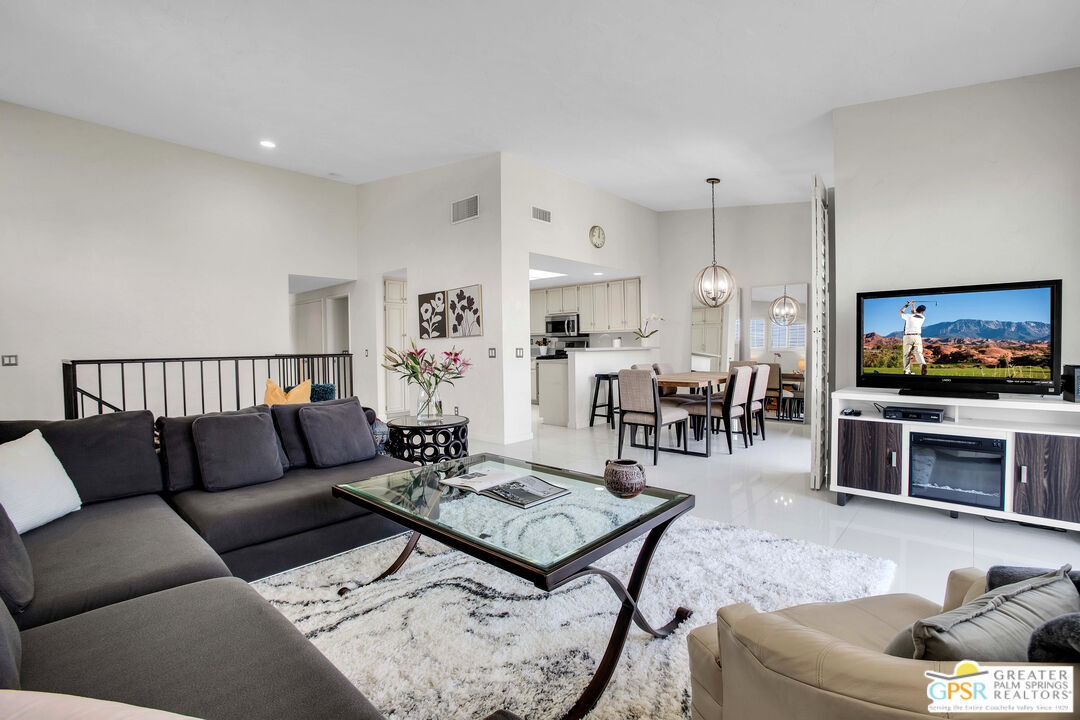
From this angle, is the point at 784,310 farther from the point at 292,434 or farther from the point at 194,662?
the point at 194,662

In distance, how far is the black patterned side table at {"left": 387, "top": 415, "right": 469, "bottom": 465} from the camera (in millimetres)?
3398

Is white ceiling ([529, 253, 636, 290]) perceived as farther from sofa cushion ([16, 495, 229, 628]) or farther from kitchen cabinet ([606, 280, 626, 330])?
sofa cushion ([16, 495, 229, 628])

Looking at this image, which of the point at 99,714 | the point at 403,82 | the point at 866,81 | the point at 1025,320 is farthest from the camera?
the point at 403,82

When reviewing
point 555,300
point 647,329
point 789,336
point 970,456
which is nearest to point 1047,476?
point 970,456

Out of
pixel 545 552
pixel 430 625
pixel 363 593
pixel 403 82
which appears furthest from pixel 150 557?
pixel 403 82

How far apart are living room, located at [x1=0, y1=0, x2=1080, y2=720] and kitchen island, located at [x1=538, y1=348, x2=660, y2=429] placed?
73mm

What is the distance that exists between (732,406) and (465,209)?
3586 mm

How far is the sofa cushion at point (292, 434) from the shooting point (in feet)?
9.43

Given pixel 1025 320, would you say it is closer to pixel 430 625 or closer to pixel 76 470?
pixel 430 625

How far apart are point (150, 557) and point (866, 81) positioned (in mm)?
4848

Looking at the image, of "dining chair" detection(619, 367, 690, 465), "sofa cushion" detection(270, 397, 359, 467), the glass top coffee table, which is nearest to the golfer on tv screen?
"dining chair" detection(619, 367, 690, 465)

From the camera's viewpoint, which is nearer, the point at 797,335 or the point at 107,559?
the point at 107,559

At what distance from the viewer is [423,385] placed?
353 centimetres

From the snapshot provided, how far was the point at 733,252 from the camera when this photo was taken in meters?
7.14
